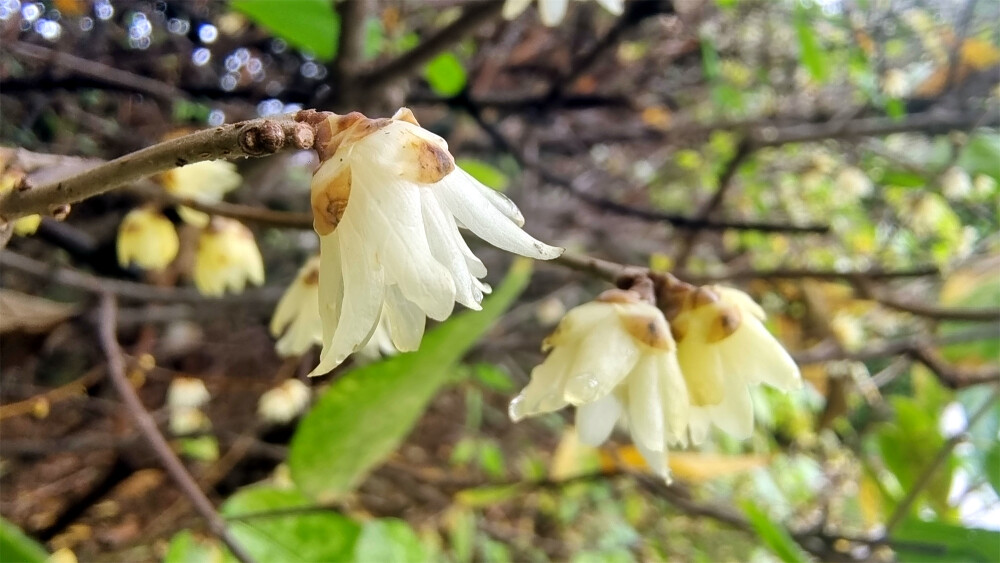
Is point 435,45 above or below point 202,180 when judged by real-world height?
above

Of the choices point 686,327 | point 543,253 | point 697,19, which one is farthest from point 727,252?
point 543,253

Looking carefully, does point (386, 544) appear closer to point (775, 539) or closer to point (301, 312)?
point (301, 312)

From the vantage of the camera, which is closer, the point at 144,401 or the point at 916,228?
the point at 144,401

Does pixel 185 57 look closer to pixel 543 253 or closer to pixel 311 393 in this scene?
pixel 311 393

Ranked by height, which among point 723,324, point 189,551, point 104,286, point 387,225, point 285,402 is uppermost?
point 387,225

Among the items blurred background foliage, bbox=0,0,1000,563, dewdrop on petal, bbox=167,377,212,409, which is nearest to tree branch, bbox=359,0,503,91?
blurred background foliage, bbox=0,0,1000,563

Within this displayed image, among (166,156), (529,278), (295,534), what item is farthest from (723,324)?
(529,278)

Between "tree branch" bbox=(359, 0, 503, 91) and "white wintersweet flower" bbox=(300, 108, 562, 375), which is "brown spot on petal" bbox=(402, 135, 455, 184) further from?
"tree branch" bbox=(359, 0, 503, 91)
